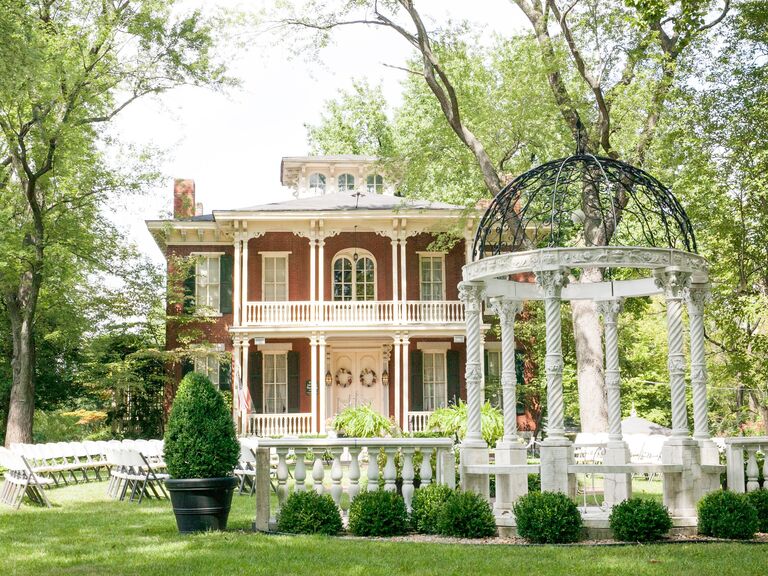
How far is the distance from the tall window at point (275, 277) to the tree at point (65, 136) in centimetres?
555

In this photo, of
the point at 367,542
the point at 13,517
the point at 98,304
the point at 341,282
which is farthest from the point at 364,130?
the point at 367,542

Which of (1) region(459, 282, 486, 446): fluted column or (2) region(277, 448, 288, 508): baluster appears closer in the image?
(2) region(277, 448, 288, 508): baluster

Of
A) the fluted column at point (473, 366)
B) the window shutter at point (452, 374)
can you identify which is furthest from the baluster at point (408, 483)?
the window shutter at point (452, 374)

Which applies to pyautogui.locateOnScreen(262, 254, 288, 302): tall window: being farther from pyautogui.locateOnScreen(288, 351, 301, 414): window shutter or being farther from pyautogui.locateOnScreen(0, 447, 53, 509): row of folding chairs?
pyautogui.locateOnScreen(0, 447, 53, 509): row of folding chairs

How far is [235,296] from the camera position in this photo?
2736cm

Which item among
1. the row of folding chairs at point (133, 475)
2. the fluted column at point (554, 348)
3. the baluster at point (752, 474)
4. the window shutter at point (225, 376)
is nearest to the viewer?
the fluted column at point (554, 348)

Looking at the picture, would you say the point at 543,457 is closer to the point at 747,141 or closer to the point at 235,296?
the point at 747,141

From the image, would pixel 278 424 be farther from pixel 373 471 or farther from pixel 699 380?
pixel 699 380

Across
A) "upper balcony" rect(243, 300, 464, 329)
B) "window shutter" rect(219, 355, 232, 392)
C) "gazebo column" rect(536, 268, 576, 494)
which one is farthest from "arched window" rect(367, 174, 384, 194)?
"gazebo column" rect(536, 268, 576, 494)

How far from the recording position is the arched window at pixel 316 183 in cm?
3388

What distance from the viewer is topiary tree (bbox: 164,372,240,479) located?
9.54 m

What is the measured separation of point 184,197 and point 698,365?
23.6m

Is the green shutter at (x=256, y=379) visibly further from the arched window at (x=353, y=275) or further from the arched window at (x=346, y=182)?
the arched window at (x=346, y=182)

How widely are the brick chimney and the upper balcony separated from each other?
5.16 m
